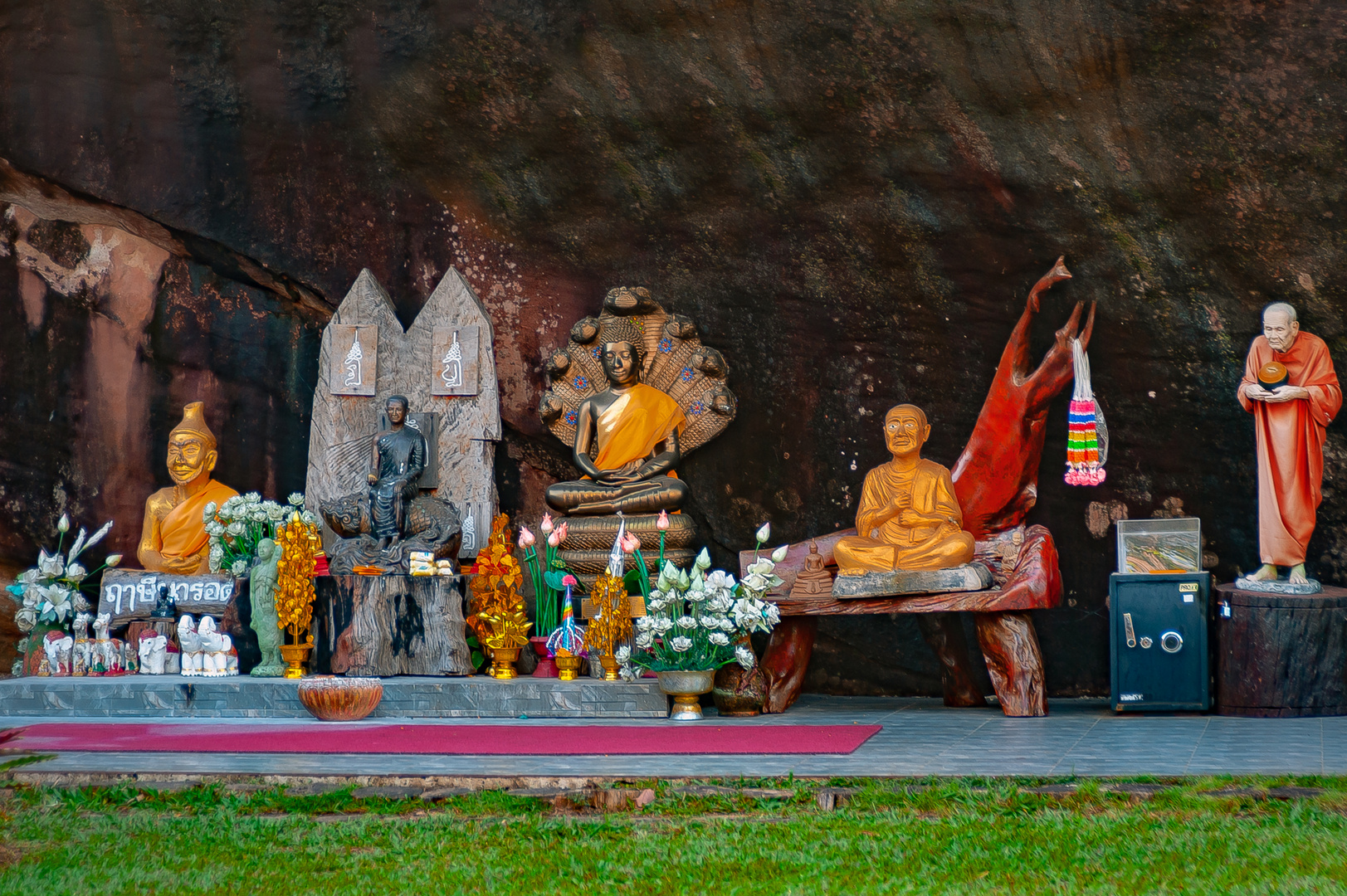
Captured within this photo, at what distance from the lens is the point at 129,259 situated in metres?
9.12

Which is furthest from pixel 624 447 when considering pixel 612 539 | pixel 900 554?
pixel 900 554

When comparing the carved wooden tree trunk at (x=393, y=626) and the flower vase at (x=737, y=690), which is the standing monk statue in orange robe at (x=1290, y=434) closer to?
the flower vase at (x=737, y=690)

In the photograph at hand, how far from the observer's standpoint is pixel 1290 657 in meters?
6.19

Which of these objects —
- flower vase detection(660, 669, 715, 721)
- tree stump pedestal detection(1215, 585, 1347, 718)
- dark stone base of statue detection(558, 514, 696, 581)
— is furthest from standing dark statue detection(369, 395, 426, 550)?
tree stump pedestal detection(1215, 585, 1347, 718)

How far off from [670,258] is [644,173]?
53 cm

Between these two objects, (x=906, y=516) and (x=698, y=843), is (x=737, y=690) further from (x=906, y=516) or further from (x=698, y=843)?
(x=698, y=843)

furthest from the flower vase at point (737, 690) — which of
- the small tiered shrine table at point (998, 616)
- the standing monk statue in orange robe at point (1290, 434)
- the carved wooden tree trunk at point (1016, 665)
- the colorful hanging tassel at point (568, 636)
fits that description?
the standing monk statue in orange robe at point (1290, 434)

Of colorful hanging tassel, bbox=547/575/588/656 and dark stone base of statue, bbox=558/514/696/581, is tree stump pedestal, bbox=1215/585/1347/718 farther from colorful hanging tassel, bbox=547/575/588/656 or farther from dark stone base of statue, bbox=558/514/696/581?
colorful hanging tassel, bbox=547/575/588/656

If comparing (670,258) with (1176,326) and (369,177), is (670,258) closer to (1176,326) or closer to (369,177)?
(369,177)

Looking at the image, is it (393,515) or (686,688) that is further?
(393,515)

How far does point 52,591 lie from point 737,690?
4057 millimetres

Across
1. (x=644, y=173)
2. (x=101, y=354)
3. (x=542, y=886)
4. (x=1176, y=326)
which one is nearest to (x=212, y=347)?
(x=101, y=354)

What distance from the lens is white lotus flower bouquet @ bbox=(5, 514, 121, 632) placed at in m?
7.85

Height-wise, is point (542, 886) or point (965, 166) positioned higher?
point (965, 166)
